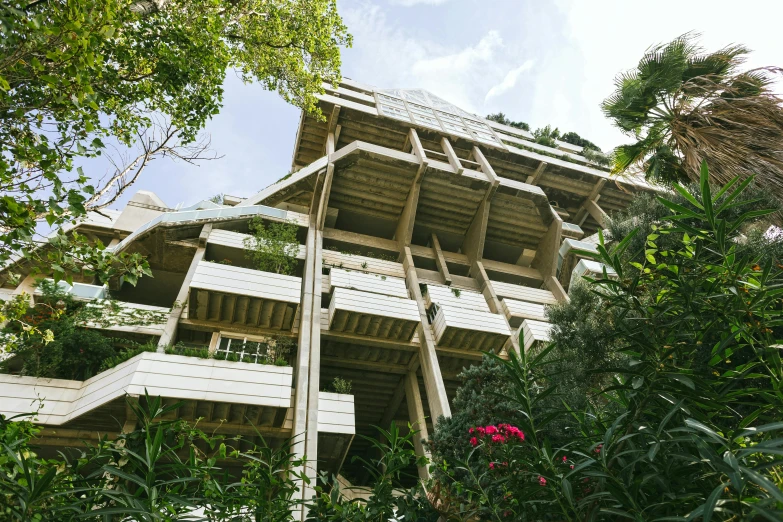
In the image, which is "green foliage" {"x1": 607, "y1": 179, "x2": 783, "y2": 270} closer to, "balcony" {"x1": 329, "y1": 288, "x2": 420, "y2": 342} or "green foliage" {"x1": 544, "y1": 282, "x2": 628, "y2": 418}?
"green foliage" {"x1": 544, "y1": 282, "x2": 628, "y2": 418}

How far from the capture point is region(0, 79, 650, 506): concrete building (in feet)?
38.3

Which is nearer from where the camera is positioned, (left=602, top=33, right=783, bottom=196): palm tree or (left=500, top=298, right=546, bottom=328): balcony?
(left=602, top=33, right=783, bottom=196): palm tree

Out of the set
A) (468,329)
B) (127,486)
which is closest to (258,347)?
(468,329)

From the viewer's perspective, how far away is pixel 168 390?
10.9 metres

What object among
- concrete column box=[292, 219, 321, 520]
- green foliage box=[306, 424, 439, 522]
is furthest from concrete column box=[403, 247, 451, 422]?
green foliage box=[306, 424, 439, 522]

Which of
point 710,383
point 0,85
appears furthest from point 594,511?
point 0,85

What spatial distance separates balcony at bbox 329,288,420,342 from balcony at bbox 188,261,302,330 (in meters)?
1.52

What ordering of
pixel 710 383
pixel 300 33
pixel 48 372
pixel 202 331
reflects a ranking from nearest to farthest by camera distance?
1. pixel 710 383
2. pixel 300 33
3. pixel 48 372
4. pixel 202 331

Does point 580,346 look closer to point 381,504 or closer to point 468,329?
point 468,329

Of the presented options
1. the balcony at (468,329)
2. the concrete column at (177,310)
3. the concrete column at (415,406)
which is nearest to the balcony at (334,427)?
the concrete column at (415,406)

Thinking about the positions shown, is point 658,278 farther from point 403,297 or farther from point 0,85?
point 403,297

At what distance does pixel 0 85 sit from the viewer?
3521mm

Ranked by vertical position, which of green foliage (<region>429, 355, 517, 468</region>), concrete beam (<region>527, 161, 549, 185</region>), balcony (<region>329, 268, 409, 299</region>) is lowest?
green foliage (<region>429, 355, 517, 468</region>)

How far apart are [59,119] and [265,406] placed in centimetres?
888
